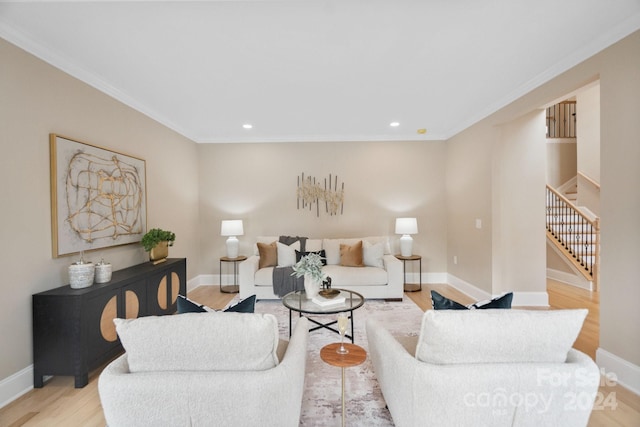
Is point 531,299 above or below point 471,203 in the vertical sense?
below

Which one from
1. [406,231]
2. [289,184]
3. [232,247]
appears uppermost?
[289,184]

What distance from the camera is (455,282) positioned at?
5.04 meters

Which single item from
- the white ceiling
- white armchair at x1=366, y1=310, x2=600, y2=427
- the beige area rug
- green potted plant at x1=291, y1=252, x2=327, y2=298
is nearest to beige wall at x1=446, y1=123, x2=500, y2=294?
the white ceiling

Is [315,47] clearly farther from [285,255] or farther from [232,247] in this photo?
[232,247]

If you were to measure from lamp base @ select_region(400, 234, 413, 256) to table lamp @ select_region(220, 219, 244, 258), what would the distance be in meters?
2.76

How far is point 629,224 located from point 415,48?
218cm

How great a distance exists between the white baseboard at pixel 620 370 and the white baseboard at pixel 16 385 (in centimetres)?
461

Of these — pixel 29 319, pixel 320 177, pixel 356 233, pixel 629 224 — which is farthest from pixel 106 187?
pixel 629 224

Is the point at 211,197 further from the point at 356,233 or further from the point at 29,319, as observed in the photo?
the point at 29,319

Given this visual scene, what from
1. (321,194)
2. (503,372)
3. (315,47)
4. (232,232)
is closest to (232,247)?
(232,232)

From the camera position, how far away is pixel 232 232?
15.9 ft

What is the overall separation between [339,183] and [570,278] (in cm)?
435

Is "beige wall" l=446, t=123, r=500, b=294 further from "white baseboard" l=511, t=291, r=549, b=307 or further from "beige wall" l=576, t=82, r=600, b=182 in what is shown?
"beige wall" l=576, t=82, r=600, b=182

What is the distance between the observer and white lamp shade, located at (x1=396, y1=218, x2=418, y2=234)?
192 inches
